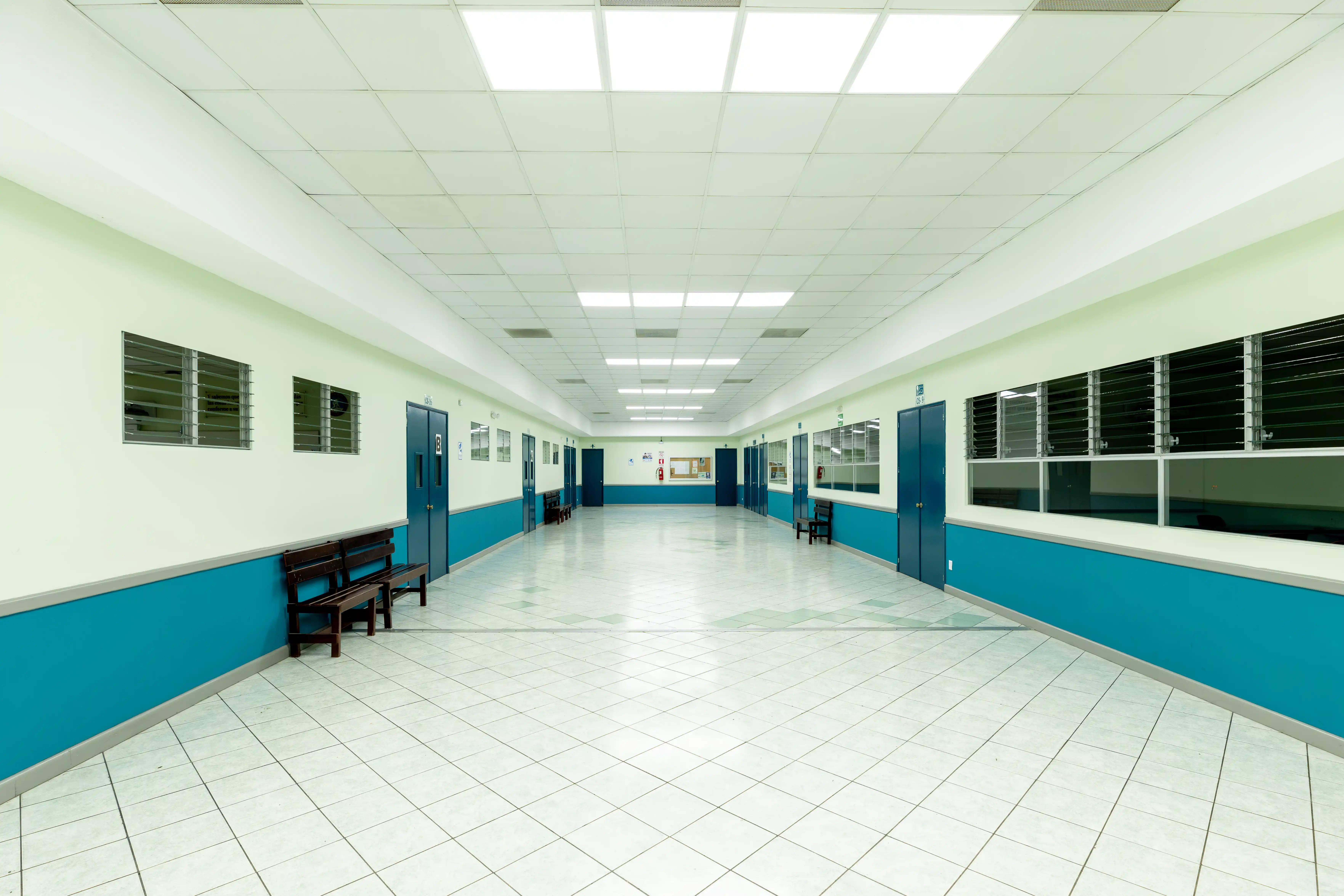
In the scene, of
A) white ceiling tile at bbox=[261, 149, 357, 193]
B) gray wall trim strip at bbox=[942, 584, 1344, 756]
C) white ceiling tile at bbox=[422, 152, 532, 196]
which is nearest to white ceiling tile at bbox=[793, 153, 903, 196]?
white ceiling tile at bbox=[422, 152, 532, 196]

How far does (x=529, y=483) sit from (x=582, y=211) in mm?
10354

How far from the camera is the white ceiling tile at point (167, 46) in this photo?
7.80ft

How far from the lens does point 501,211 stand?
13.7 feet

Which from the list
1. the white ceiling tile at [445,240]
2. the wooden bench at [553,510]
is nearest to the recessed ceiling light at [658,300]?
the white ceiling tile at [445,240]

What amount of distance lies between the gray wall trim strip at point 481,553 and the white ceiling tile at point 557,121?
660 centimetres

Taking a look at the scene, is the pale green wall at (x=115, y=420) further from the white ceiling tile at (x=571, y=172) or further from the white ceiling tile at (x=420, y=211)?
Answer: the white ceiling tile at (x=571, y=172)

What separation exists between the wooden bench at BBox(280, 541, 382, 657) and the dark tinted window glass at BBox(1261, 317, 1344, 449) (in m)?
6.50

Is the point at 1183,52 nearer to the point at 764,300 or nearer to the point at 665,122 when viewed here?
the point at 665,122

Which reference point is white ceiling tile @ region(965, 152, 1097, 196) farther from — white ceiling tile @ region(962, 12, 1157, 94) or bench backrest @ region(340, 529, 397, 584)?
bench backrest @ region(340, 529, 397, 584)

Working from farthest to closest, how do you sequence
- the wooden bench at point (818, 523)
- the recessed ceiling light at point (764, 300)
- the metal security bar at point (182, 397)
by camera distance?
the wooden bench at point (818, 523) → the recessed ceiling light at point (764, 300) → the metal security bar at point (182, 397)

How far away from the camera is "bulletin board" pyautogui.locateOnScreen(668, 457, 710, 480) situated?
22266 mm

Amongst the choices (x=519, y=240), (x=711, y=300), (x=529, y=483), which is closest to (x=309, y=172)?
(x=519, y=240)

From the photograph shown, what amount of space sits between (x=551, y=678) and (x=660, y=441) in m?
18.1

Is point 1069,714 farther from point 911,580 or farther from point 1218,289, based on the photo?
point 911,580
